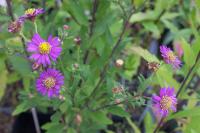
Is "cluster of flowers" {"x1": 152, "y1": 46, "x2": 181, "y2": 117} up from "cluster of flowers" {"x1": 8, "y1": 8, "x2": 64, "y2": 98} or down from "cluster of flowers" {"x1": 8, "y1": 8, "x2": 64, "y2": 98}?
down

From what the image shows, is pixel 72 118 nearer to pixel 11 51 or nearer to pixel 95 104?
pixel 95 104

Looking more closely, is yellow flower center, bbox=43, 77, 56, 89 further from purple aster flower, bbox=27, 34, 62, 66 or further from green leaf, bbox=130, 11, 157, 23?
green leaf, bbox=130, 11, 157, 23

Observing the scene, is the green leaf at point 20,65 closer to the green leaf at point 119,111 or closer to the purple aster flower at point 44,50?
the green leaf at point 119,111

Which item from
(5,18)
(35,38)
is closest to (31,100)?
(5,18)

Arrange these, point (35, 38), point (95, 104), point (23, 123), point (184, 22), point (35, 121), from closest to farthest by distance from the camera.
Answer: point (35, 38)
point (95, 104)
point (35, 121)
point (23, 123)
point (184, 22)

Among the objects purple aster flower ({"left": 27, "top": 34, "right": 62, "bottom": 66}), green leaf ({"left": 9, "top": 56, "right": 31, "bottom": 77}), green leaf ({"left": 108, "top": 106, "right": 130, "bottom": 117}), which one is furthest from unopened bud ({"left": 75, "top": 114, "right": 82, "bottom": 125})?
purple aster flower ({"left": 27, "top": 34, "right": 62, "bottom": 66})

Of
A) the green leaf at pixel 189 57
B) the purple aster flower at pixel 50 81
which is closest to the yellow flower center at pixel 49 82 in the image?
the purple aster flower at pixel 50 81
